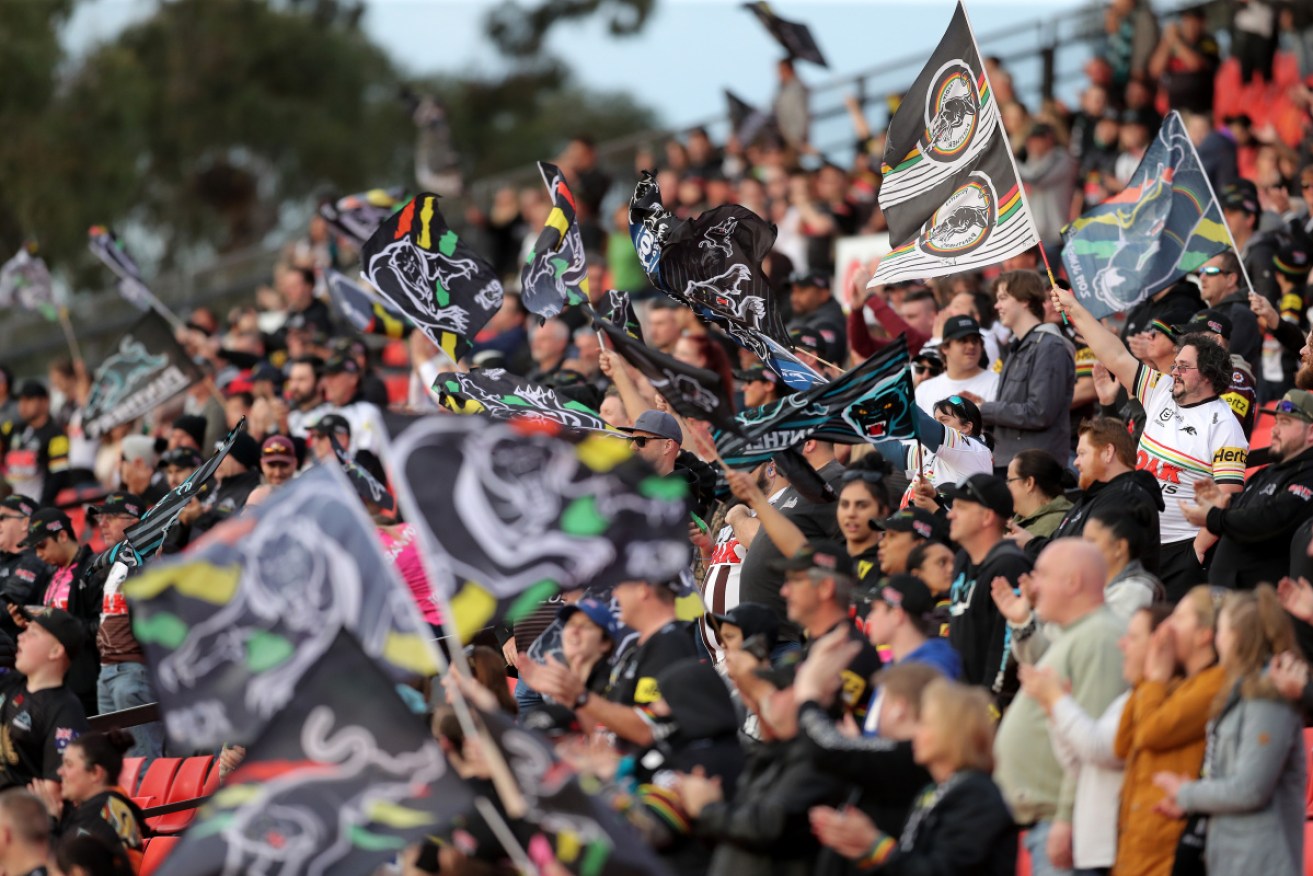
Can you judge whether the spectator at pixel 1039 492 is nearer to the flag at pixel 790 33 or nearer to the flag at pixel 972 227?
the flag at pixel 972 227

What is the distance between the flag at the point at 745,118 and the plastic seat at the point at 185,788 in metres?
14.6

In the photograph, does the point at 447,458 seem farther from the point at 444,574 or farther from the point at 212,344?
the point at 212,344

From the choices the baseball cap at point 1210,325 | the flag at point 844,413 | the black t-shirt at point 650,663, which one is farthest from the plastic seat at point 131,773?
the baseball cap at point 1210,325

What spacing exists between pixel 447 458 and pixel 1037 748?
2520mm

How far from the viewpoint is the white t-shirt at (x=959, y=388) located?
1162cm

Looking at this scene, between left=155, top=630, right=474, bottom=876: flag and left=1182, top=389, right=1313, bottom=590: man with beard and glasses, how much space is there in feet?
13.6

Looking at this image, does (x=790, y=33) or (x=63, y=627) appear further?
(x=790, y=33)

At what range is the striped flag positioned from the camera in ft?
35.7

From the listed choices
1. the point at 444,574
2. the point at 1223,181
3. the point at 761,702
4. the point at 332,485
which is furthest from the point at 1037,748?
the point at 1223,181

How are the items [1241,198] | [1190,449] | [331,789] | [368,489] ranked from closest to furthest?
[331,789]
[1190,449]
[368,489]
[1241,198]

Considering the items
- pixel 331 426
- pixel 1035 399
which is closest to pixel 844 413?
pixel 1035 399

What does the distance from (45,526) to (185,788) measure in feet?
7.91

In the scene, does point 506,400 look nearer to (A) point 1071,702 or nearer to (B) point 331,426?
(B) point 331,426

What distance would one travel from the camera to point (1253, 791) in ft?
23.2
